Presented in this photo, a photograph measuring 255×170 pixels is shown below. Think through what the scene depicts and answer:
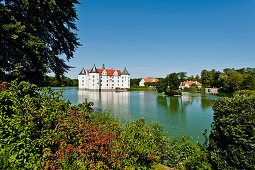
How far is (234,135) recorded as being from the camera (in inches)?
127

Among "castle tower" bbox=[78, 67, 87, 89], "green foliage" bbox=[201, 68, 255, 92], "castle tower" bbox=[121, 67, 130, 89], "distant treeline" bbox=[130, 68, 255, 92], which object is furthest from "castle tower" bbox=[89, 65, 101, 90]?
"green foliage" bbox=[201, 68, 255, 92]

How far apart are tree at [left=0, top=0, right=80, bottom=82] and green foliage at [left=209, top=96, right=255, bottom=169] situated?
23.0 ft

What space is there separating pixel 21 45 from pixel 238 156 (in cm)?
840

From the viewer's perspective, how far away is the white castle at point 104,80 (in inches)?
2653

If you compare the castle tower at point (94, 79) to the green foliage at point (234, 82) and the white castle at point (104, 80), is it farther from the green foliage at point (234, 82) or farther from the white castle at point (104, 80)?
the green foliage at point (234, 82)

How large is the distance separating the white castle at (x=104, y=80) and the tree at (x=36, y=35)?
193 feet

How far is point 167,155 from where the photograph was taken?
445 cm

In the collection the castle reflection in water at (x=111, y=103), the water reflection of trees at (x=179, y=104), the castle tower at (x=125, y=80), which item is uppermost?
the castle tower at (x=125, y=80)

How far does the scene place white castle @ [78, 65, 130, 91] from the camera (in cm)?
6738

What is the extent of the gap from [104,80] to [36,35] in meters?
62.9

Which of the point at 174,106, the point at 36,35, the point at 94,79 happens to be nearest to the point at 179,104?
the point at 174,106

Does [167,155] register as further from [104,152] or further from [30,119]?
[30,119]

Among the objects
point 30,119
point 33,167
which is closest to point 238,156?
point 33,167

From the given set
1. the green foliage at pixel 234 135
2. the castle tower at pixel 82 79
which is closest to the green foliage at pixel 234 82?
the green foliage at pixel 234 135
